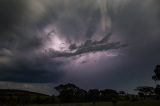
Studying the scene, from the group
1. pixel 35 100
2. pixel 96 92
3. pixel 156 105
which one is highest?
pixel 96 92

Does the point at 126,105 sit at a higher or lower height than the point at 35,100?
lower

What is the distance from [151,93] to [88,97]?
3607 centimetres

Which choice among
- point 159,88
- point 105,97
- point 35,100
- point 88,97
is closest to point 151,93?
point 159,88

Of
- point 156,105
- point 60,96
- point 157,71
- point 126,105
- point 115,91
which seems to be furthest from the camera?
point 115,91

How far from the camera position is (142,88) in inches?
5581

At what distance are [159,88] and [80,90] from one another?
48127mm

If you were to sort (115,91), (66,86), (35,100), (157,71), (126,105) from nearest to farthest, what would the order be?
(126,105) → (157,71) → (35,100) → (66,86) → (115,91)

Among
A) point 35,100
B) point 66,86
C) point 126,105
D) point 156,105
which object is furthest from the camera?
point 66,86

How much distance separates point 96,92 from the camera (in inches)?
5910

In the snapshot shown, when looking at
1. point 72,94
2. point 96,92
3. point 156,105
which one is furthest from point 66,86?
point 156,105

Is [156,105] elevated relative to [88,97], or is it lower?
lower

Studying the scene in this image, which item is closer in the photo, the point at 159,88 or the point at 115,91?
the point at 159,88

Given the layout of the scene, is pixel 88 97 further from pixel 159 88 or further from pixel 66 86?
pixel 159 88

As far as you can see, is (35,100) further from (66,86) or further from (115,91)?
(115,91)
